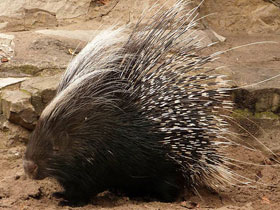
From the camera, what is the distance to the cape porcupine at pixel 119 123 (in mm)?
2869

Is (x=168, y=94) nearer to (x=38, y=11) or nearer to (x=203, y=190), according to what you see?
(x=203, y=190)

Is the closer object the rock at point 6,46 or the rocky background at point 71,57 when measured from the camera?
the rocky background at point 71,57

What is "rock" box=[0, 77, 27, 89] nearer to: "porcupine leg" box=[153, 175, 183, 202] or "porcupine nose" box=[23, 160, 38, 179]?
"porcupine nose" box=[23, 160, 38, 179]

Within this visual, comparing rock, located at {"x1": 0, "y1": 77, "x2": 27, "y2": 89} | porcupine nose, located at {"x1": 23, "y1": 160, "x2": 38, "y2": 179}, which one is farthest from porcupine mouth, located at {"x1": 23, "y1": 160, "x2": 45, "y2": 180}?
rock, located at {"x1": 0, "y1": 77, "x2": 27, "y2": 89}

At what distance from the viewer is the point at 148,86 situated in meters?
2.95

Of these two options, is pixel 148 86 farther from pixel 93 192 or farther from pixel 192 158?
pixel 93 192

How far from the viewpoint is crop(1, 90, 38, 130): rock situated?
3.57 meters

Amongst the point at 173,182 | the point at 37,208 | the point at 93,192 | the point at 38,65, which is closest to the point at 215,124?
the point at 173,182

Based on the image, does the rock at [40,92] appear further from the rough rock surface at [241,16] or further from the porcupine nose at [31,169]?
the rough rock surface at [241,16]

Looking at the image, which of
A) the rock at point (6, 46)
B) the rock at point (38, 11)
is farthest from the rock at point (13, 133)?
the rock at point (38, 11)

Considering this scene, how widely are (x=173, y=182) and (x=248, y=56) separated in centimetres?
220

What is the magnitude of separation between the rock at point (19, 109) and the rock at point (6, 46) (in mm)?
613

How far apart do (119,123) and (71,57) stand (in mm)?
1365

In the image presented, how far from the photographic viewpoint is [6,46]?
4297 mm
